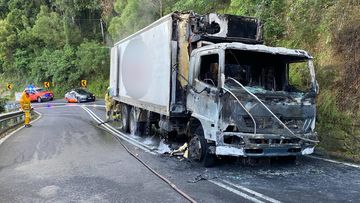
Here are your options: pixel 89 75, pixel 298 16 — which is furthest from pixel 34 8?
pixel 298 16

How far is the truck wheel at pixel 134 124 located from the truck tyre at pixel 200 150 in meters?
4.82

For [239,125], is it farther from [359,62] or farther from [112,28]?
[112,28]

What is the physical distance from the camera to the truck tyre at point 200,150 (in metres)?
7.85

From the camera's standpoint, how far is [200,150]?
26.2ft

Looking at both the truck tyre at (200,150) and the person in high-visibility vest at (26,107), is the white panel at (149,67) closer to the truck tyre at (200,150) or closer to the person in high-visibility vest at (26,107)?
the truck tyre at (200,150)

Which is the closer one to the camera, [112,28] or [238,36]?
[238,36]

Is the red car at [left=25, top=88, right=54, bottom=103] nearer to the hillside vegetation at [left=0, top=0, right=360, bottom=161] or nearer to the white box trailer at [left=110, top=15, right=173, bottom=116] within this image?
the hillside vegetation at [left=0, top=0, right=360, bottom=161]

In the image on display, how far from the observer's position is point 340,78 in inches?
408

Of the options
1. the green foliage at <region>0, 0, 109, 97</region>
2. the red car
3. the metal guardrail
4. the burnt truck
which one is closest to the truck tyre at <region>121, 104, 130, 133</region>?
the burnt truck

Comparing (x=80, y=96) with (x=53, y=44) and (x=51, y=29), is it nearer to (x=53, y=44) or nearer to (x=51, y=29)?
(x=51, y=29)

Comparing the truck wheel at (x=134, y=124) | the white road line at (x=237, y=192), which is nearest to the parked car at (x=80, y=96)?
the truck wheel at (x=134, y=124)

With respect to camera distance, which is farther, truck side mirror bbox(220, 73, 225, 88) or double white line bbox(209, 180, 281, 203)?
truck side mirror bbox(220, 73, 225, 88)

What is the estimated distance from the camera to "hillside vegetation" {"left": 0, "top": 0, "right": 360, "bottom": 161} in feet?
32.8

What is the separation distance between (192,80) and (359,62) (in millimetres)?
4521
